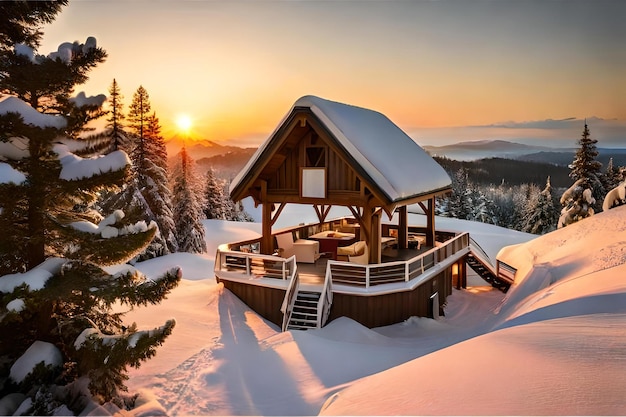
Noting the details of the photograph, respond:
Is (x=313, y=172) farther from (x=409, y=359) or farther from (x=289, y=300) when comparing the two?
(x=409, y=359)

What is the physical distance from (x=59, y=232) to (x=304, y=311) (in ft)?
24.7

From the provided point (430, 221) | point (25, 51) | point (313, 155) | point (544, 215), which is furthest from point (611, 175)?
point (25, 51)

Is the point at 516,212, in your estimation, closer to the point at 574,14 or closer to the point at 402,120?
the point at 402,120

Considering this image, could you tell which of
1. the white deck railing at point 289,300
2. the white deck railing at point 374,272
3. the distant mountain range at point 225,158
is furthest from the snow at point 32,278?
the distant mountain range at point 225,158

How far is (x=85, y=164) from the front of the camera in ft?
21.7

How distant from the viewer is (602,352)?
194 inches

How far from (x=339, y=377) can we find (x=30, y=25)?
8862 millimetres

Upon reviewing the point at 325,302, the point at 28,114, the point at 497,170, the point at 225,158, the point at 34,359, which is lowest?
the point at 325,302

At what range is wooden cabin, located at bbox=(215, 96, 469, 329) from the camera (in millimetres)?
12828

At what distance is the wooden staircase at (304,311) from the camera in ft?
39.9

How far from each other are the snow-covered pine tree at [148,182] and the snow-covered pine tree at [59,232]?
1991 centimetres

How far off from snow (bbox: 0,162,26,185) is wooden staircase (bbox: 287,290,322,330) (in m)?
8.04

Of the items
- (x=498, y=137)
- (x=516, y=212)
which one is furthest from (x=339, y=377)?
(x=516, y=212)

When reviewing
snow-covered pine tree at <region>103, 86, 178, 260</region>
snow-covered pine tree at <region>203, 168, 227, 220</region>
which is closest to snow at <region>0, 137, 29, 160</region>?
snow-covered pine tree at <region>103, 86, 178, 260</region>
